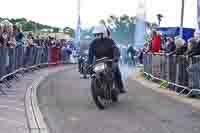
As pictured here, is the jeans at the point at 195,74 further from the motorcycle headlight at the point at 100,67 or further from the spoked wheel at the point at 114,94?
the motorcycle headlight at the point at 100,67

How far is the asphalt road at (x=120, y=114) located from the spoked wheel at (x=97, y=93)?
155 mm

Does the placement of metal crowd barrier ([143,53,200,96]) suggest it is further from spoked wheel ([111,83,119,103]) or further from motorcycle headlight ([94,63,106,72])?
motorcycle headlight ([94,63,106,72])

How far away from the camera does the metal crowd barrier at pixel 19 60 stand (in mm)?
16219

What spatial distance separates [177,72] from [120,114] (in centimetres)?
588

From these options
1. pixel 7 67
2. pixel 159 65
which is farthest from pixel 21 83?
pixel 159 65

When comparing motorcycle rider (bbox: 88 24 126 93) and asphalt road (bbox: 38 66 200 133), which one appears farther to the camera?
motorcycle rider (bbox: 88 24 126 93)

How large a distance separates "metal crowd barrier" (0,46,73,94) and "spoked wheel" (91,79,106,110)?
3.25 m

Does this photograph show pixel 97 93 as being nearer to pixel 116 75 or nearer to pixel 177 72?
pixel 116 75

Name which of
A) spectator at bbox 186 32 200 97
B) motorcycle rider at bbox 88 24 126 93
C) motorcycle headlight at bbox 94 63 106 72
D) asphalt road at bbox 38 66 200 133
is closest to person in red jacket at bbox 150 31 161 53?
spectator at bbox 186 32 200 97

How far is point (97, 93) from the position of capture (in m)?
12.0

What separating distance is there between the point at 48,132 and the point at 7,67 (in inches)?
338

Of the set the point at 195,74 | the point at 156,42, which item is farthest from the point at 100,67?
the point at 156,42

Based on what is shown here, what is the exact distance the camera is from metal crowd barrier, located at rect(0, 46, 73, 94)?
16.2 metres

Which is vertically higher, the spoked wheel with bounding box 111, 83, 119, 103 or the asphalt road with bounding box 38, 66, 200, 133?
the spoked wheel with bounding box 111, 83, 119, 103
